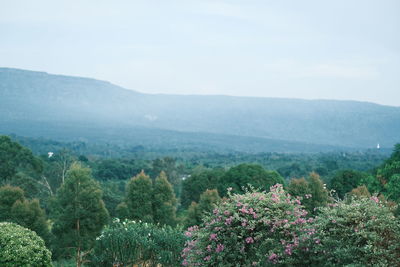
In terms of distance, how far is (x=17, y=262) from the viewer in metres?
11.2

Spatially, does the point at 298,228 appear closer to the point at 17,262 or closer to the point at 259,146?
the point at 17,262

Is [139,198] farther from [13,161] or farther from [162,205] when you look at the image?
[13,161]

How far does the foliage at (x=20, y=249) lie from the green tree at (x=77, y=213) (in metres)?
9.48

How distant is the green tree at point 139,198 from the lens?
77.3 feet

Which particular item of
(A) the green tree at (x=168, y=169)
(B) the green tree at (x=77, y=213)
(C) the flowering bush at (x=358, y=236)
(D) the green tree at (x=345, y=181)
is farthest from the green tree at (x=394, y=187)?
(A) the green tree at (x=168, y=169)

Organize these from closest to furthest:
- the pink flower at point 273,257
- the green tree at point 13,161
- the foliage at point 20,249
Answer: the pink flower at point 273,257, the foliage at point 20,249, the green tree at point 13,161

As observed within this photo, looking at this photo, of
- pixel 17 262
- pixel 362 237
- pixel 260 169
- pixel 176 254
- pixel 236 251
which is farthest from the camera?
pixel 260 169

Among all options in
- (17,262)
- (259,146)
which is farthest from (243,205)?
(259,146)

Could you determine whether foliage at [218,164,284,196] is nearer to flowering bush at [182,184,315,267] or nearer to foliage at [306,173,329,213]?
foliage at [306,173,329,213]

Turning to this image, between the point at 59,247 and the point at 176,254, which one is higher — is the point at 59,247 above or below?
below

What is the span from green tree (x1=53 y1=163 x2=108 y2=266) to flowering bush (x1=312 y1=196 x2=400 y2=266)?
47.6ft

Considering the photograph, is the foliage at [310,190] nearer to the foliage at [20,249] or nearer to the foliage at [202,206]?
the foliage at [202,206]

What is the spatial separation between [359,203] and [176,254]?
611 cm

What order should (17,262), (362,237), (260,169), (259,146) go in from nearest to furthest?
1. (362,237)
2. (17,262)
3. (260,169)
4. (259,146)
